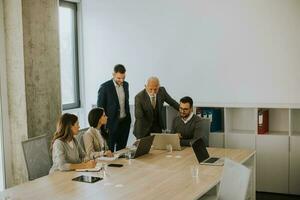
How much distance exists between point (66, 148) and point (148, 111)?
5.89ft

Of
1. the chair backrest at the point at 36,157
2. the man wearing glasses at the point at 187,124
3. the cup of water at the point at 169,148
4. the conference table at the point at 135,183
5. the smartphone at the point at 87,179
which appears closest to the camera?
the conference table at the point at 135,183

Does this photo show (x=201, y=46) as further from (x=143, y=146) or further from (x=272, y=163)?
(x=143, y=146)

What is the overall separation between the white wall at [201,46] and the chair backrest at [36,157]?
2573mm

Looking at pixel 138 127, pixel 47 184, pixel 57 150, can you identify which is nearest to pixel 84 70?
pixel 138 127

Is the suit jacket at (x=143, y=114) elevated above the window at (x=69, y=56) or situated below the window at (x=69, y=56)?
below

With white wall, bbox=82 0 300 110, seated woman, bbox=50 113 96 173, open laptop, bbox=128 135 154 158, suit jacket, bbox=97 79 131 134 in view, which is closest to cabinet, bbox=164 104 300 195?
white wall, bbox=82 0 300 110

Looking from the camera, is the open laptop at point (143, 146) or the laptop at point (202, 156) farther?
the open laptop at point (143, 146)

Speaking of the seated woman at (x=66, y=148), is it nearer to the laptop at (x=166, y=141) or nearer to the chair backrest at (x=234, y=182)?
the laptop at (x=166, y=141)

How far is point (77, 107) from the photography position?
799 centimetres

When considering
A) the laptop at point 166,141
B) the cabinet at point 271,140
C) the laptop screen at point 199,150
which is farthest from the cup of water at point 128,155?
the cabinet at point 271,140

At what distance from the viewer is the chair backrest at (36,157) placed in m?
4.81

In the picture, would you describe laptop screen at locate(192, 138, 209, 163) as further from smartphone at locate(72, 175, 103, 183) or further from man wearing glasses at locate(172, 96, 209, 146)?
smartphone at locate(72, 175, 103, 183)

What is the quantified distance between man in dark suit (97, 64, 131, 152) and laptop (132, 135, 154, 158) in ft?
4.68

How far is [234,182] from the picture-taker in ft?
12.2
